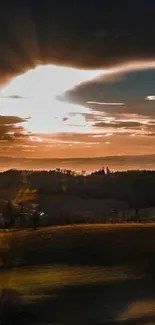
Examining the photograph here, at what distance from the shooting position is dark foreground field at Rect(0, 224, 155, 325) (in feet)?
8.14

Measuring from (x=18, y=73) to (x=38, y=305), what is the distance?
3.16 feet

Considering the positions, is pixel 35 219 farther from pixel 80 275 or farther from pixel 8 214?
pixel 80 275

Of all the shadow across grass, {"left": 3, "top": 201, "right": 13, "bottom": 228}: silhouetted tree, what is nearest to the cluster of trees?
{"left": 3, "top": 201, "right": 13, "bottom": 228}: silhouetted tree

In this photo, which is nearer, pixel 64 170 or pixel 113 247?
pixel 64 170

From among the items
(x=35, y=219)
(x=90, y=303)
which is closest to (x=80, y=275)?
(x=90, y=303)

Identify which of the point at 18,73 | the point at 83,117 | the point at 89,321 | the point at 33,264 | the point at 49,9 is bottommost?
the point at 89,321

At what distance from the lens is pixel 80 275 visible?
266cm

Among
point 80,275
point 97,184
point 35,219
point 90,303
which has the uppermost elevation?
point 97,184

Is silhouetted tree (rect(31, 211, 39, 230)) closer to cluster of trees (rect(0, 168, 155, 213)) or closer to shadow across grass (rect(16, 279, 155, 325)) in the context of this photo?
cluster of trees (rect(0, 168, 155, 213))

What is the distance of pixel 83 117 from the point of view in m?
2.57

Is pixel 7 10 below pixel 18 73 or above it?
above

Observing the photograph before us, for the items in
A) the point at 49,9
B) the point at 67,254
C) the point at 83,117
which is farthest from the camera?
the point at 67,254

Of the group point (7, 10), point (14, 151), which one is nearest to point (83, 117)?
point (14, 151)

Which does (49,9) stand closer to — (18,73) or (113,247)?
(18,73)
